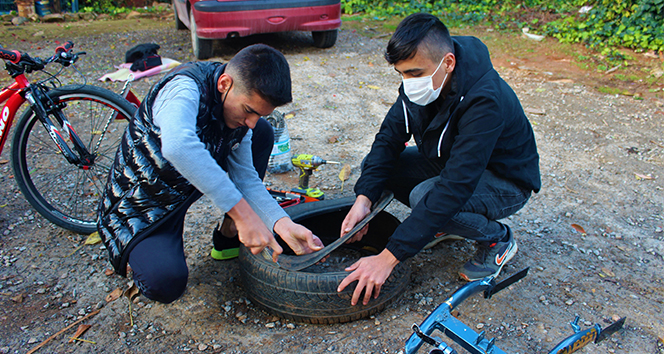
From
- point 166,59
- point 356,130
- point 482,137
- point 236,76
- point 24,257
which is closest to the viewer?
point 236,76

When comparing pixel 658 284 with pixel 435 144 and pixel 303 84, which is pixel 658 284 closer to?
pixel 435 144

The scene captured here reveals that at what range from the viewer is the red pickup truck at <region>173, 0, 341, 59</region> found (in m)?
5.32

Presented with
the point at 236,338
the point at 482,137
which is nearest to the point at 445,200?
the point at 482,137

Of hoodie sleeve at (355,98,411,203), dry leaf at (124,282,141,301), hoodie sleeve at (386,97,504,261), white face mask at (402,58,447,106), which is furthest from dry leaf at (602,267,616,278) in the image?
dry leaf at (124,282,141,301)

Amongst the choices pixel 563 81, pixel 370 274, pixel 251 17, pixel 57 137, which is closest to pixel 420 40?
pixel 370 274

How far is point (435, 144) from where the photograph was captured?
222 cm

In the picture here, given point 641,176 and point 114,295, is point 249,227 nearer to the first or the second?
point 114,295

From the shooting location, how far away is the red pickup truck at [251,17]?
5.32 m

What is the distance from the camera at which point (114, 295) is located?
2.26m

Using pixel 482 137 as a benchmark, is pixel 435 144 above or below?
below

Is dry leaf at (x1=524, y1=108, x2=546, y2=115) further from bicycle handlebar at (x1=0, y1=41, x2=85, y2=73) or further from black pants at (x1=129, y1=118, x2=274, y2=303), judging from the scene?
bicycle handlebar at (x1=0, y1=41, x2=85, y2=73)

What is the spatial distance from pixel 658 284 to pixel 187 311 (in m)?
2.51

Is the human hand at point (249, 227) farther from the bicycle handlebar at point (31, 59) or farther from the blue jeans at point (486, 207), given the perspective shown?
the bicycle handlebar at point (31, 59)

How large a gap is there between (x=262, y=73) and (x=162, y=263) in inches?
37.6
